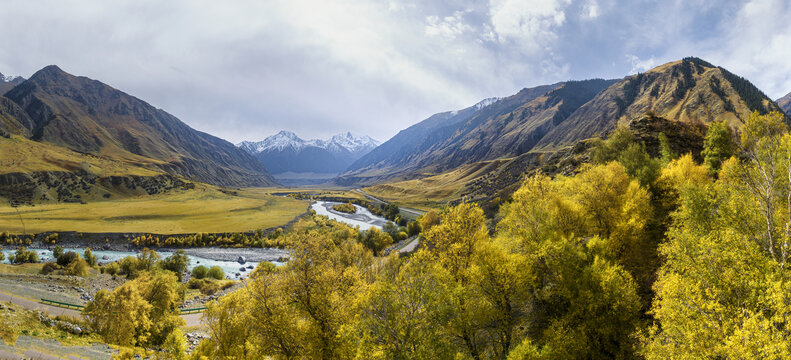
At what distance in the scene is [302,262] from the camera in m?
22.6

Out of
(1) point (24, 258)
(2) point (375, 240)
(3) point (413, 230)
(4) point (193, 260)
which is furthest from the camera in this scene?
(3) point (413, 230)

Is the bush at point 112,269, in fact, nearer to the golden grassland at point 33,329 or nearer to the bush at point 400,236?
the golden grassland at point 33,329

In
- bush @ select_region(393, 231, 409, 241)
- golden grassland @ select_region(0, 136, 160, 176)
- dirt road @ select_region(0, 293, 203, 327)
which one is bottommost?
bush @ select_region(393, 231, 409, 241)

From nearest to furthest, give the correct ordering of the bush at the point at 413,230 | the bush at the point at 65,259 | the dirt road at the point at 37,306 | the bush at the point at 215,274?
the dirt road at the point at 37,306, the bush at the point at 65,259, the bush at the point at 215,274, the bush at the point at 413,230

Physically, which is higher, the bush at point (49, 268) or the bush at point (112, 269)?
the bush at point (49, 268)

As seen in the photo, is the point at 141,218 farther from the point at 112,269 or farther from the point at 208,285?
the point at 208,285

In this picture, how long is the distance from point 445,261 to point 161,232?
127610 millimetres

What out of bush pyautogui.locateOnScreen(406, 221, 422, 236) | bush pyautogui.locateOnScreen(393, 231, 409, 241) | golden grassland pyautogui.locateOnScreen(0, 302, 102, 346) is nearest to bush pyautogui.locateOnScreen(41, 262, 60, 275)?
golden grassland pyautogui.locateOnScreen(0, 302, 102, 346)

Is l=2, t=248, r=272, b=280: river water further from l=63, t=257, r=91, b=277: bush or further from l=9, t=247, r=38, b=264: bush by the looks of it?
l=63, t=257, r=91, b=277: bush

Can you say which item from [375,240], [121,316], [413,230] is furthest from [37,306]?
[413,230]

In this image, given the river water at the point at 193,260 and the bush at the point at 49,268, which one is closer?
the bush at the point at 49,268

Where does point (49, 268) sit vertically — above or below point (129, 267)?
above

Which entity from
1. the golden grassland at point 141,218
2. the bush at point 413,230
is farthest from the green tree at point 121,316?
the golden grassland at point 141,218

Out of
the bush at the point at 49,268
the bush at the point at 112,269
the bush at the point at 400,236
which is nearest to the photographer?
the bush at the point at 49,268
